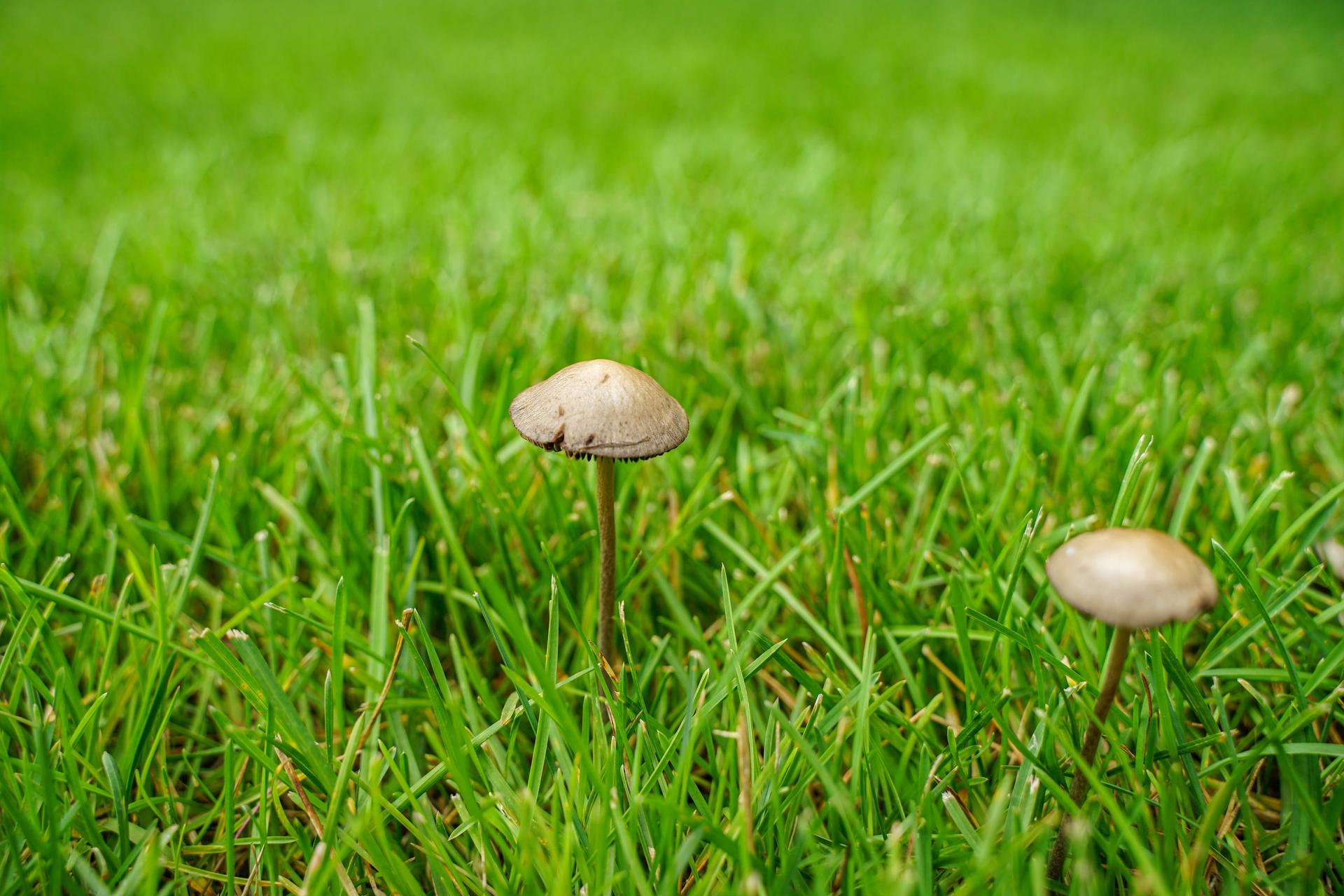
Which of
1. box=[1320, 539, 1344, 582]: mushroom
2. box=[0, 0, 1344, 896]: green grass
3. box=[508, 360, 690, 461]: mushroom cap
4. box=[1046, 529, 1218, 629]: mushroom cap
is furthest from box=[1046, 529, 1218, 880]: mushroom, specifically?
box=[1320, 539, 1344, 582]: mushroom

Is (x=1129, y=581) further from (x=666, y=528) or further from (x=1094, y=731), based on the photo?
(x=666, y=528)

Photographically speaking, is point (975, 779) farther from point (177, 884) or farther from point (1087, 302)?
point (1087, 302)

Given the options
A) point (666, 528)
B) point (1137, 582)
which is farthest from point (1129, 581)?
point (666, 528)

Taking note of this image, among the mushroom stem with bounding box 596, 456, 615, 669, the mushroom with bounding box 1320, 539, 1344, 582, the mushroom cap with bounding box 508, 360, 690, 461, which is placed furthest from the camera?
the mushroom with bounding box 1320, 539, 1344, 582

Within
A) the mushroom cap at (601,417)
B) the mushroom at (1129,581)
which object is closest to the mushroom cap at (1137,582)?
the mushroom at (1129,581)

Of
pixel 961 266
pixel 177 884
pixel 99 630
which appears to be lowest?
pixel 177 884

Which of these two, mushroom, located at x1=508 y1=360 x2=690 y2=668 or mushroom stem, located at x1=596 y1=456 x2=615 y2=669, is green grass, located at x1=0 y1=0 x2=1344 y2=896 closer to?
mushroom stem, located at x1=596 y1=456 x2=615 y2=669

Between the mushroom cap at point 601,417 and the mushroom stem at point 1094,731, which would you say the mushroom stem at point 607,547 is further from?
the mushroom stem at point 1094,731

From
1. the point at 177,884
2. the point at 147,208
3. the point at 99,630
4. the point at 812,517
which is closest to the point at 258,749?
the point at 177,884
